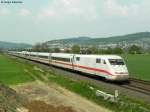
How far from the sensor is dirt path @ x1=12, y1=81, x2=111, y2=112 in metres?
20.1

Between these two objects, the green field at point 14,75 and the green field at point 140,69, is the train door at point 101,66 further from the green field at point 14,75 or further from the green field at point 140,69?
the green field at point 14,75

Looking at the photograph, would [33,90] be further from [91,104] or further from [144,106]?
[144,106]

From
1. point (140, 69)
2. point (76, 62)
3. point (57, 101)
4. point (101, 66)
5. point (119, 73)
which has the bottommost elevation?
point (140, 69)

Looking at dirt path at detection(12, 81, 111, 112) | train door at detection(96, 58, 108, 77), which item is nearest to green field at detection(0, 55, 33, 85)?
dirt path at detection(12, 81, 111, 112)

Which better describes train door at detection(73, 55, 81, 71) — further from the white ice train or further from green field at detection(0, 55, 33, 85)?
green field at detection(0, 55, 33, 85)

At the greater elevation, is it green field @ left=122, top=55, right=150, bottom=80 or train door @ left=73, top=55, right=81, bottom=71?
train door @ left=73, top=55, right=81, bottom=71

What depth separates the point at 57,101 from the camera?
75.6ft

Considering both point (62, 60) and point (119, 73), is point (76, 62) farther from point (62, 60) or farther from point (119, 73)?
point (119, 73)

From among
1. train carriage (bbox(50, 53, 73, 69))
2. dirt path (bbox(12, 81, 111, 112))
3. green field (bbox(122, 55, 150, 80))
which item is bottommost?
green field (bbox(122, 55, 150, 80))

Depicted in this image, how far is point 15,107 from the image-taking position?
19703 millimetres

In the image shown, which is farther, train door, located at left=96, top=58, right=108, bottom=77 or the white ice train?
A: train door, located at left=96, top=58, right=108, bottom=77

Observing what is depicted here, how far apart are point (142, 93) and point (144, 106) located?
6336 millimetres

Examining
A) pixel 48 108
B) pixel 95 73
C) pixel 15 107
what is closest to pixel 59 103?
pixel 48 108

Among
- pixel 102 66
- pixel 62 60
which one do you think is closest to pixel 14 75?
pixel 62 60
